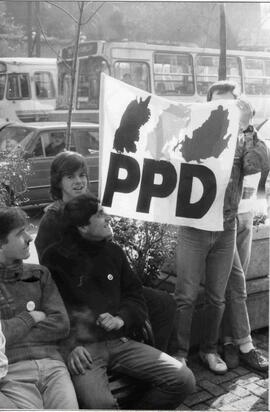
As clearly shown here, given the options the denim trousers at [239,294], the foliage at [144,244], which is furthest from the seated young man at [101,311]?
the denim trousers at [239,294]

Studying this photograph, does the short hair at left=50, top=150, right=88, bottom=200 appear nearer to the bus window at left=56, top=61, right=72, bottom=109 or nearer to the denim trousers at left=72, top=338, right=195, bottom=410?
the denim trousers at left=72, top=338, right=195, bottom=410

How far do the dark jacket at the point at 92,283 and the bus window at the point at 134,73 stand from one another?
5.95 feet

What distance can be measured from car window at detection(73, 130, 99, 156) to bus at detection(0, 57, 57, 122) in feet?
2.19

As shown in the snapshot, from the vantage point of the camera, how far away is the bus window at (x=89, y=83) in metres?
4.75

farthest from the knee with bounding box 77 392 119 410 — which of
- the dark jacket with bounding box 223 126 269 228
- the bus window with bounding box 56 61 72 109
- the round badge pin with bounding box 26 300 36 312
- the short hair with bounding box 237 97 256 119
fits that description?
the bus window with bounding box 56 61 72 109

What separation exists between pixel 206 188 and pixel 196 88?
5.21 ft

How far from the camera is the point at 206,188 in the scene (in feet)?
10.7

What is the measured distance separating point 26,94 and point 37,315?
6358 mm

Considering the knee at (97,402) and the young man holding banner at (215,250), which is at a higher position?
the young man holding banner at (215,250)

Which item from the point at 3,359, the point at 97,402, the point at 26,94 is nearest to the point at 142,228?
the point at 97,402

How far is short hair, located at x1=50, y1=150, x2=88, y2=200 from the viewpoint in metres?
3.11

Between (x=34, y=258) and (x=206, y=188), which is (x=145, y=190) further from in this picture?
(x=34, y=258)

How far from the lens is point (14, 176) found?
375 cm

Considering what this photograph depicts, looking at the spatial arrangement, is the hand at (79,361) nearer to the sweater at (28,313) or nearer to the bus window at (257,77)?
the sweater at (28,313)
